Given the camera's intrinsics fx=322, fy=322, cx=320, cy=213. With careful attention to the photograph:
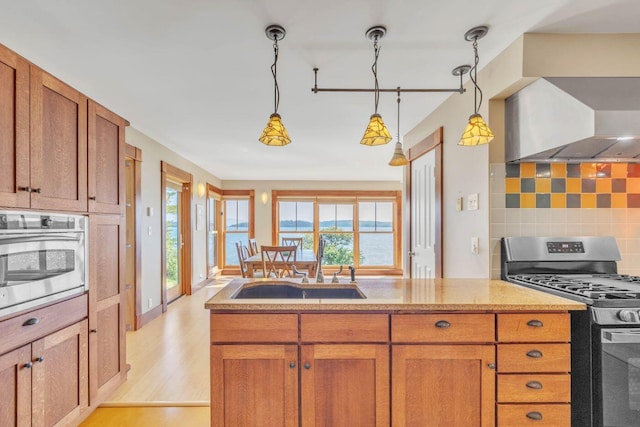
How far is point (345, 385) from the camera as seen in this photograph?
1.51 meters

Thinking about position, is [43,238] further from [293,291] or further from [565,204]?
[565,204]

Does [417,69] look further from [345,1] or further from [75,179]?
[75,179]

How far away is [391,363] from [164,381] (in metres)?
1.92

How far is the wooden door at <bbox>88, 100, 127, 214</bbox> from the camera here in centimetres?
205

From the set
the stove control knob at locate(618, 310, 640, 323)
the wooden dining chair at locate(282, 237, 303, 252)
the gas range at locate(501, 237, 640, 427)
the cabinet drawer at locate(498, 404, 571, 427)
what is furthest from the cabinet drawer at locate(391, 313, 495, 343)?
the wooden dining chair at locate(282, 237, 303, 252)

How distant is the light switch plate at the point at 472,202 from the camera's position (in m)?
2.25

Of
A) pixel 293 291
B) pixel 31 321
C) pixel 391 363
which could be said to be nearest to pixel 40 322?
pixel 31 321

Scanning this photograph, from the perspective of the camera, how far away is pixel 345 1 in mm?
1553

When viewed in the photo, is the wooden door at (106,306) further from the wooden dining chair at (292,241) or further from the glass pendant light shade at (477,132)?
the wooden dining chair at (292,241)

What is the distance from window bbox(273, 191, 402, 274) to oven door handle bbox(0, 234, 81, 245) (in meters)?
5.51

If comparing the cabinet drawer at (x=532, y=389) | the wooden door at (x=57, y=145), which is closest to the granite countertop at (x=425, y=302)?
the cabinet drawer at (x=532, y=389)

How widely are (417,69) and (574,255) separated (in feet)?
5.26

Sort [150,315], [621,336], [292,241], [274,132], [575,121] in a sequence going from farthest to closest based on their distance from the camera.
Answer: [292,241] < [150,315] < [274,132] < [575,121] < [621,336]

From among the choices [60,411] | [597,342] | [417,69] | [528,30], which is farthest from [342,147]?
[60,411]
